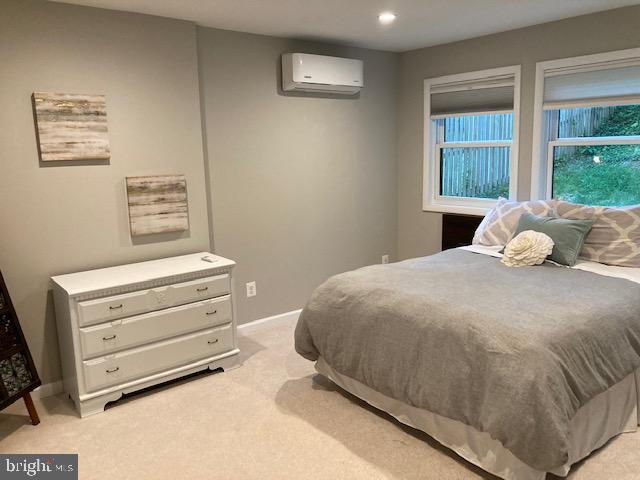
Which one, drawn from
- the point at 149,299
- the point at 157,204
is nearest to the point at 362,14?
the point at 157,204

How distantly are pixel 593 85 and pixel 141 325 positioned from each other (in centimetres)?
335

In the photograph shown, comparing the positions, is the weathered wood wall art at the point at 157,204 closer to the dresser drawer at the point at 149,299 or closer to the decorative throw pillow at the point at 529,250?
the dresser drawer at the point at 149,299

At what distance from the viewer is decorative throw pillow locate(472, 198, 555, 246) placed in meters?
3.54

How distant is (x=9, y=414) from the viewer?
2920mm

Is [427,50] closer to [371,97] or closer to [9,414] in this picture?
[371,97]

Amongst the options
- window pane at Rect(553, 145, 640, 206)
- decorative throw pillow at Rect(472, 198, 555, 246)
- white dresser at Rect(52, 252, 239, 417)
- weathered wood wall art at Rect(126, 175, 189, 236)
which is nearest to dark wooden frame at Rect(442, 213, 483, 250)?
decorative throw pillow at Rect(472, 198, 555, 246)

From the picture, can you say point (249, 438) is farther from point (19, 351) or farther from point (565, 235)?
point (565, 235)

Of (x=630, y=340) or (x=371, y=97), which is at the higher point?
(x=371, y=97)

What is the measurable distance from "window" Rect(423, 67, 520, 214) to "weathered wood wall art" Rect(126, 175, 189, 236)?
7.41 ft

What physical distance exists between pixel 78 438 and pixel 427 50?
12.9ft

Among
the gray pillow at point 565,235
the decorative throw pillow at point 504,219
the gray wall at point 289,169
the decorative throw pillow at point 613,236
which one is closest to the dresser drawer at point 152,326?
the gray wall at point 289,169

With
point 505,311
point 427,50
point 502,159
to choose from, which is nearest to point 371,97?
point 427,50
